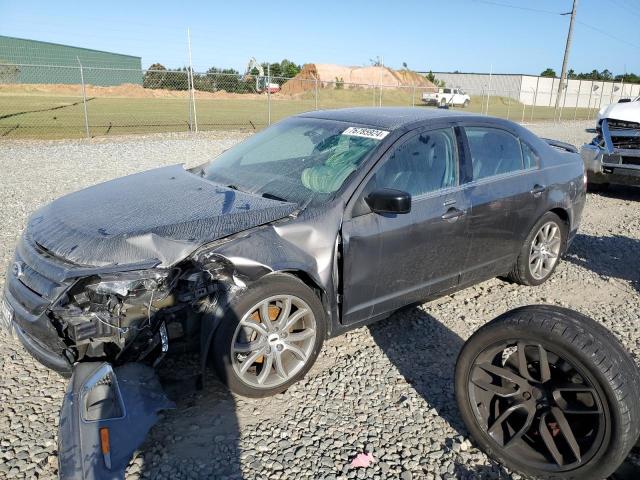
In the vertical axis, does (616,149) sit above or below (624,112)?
below

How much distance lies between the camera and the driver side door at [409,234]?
3.21 metres

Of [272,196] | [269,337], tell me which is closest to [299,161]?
[272,196]

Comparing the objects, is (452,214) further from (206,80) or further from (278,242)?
(206,80)

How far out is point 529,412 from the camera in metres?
2.43

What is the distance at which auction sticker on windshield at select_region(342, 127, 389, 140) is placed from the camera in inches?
139

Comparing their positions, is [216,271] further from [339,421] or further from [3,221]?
[3,221]

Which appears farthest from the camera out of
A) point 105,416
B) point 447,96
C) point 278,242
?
point 447,96

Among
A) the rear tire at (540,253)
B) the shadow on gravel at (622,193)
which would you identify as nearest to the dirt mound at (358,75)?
the shadow on gravel at (622,193)

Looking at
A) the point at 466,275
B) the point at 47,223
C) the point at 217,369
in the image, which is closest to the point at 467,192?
the point at 466,275

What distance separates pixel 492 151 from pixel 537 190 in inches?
23.9

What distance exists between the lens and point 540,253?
4.73 m

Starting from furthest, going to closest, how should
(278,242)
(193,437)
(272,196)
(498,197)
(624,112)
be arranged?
1. (624,112)
2. (498,197)
3. (272,196)
4. (278,242)
5. (193,437)

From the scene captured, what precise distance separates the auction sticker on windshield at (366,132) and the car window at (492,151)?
0.84 meters

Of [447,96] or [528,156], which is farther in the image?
[447,96]
